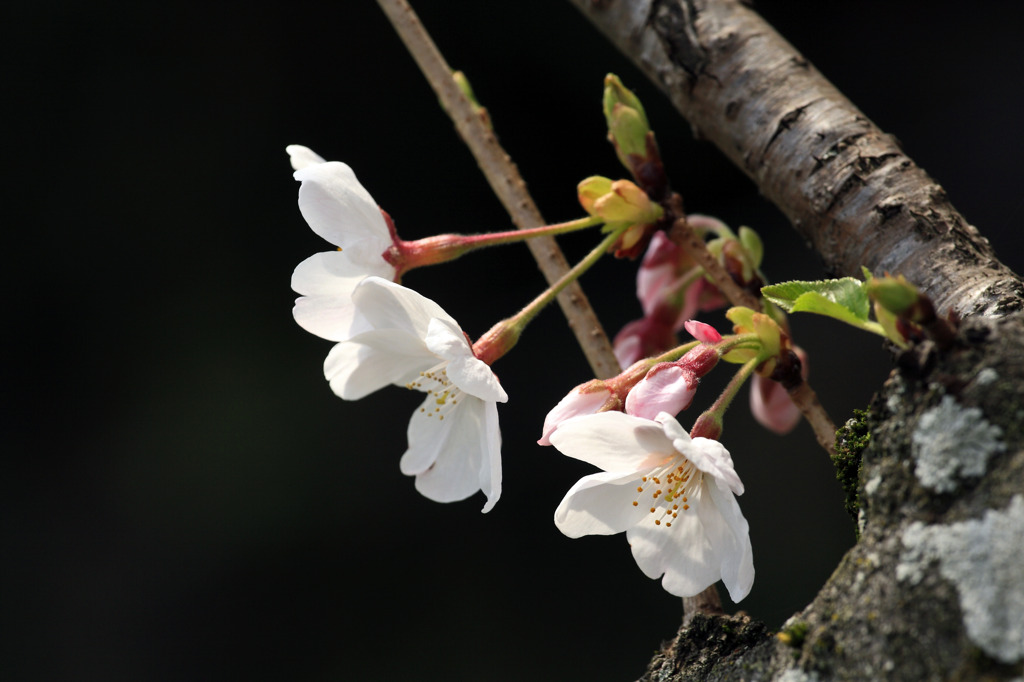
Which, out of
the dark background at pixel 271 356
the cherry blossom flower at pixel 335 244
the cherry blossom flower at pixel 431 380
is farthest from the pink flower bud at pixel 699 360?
the dark background at pixel 271 356

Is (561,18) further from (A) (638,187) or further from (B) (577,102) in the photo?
(A) (638,187)

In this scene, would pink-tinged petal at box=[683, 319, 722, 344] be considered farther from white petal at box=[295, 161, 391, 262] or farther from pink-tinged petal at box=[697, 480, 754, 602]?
white petal at box=[295, 161, 391, 262]

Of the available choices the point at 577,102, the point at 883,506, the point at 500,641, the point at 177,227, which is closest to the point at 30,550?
the point at 177,227

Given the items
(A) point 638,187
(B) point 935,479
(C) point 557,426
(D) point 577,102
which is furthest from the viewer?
(D) point 577,102

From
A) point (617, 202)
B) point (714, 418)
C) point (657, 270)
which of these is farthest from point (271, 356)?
point (714, 418)

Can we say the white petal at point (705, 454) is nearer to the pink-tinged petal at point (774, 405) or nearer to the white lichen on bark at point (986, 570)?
the white lichen on bark at point (986, 570)

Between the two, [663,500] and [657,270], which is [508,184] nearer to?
[657,270]

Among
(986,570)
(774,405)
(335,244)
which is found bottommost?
(774,405)
